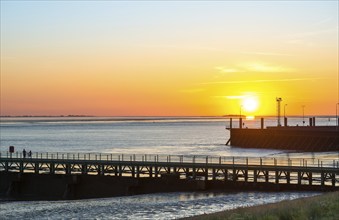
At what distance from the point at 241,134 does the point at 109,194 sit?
295 ft

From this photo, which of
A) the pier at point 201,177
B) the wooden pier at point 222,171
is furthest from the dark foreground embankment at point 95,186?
the wooden pier at point 222,171

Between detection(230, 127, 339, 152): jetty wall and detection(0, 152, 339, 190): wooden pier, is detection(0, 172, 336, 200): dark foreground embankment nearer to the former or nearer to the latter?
detection(0, 152, 339, 190): wooden pier

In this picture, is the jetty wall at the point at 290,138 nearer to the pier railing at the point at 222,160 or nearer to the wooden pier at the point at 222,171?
the pier railing at the point at 222,160

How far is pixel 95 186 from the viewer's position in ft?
201

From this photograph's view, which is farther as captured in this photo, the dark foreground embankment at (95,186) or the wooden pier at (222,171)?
the dark foreground embankment at (95,186)

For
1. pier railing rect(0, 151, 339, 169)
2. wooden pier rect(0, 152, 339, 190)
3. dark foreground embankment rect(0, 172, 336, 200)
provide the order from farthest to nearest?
pier railing rect(0, 151, 339, 169) < dark foreground embankment rect(0, 172, 336, 200) < wooden pier rect(0, 152, 339, 190)

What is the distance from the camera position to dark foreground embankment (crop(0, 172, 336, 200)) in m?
56.8

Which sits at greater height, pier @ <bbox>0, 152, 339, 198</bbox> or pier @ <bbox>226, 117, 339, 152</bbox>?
pier @ <bbox>226, 117, 339, 152</bbox>

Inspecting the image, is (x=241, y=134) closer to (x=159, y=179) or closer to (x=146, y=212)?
(x=159, y=179)

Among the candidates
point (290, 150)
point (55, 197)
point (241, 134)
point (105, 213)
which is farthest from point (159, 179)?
point (241, 134)

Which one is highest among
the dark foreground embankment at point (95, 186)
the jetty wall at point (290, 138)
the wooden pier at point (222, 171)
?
the jetty wall at point (290, 138)

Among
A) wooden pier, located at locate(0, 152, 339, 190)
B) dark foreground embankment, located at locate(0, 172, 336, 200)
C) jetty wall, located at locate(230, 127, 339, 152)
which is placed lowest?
dark foreground embankment, located at locate(0, 172, 336, 200)

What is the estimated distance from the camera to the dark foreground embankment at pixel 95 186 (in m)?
56.8

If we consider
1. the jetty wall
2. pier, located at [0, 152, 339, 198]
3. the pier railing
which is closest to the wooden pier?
pier, located at [0, 152, 339, 198]
